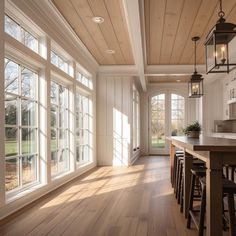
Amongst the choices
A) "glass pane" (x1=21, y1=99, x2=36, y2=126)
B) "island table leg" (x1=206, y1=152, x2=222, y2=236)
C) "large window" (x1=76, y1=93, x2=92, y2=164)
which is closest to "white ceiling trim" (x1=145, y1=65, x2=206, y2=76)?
"large window" (x1=76, y1=93, x2=92, y2=164)

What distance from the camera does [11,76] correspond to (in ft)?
12.1

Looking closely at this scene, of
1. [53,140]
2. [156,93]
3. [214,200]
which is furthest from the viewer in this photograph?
[156,93]

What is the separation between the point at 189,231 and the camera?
9.46 ft

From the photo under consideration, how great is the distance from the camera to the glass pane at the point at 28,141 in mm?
4001

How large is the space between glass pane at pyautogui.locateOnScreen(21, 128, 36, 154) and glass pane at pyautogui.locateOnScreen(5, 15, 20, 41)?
50.6 inches

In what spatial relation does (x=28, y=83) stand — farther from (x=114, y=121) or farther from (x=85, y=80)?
(x=114, y=121)

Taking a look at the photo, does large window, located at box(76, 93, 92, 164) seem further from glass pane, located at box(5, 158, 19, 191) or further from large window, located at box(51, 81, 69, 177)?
glass pane, located at box(5, 158, 19, 191)

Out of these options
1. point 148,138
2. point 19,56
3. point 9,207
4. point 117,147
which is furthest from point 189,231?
point 148,138

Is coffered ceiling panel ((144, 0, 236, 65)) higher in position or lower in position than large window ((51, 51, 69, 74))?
higher

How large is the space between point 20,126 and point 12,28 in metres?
1.29

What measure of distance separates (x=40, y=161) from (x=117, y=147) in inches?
157

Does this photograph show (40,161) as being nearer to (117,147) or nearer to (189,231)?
(189,231)

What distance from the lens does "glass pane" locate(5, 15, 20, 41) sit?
11.6 feet

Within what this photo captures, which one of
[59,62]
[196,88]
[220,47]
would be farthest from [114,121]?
[220,47]
